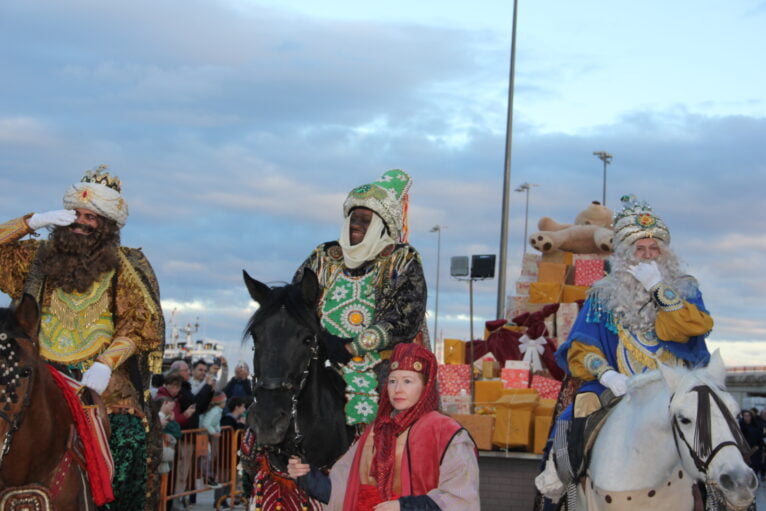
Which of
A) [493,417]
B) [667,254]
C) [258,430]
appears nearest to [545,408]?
[493,417]

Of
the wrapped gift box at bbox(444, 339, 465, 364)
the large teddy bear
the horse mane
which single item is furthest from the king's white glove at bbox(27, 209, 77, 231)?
the large teddy bear

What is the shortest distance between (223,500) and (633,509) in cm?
956

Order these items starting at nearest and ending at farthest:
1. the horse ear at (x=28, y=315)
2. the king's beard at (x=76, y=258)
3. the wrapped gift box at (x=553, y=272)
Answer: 1. the horse ear at (x=28, y=315)
2. the king's beard at (x=76, y=258)
3. the wrapped gift box at (x=553, y=272)

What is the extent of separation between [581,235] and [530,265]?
1.80m

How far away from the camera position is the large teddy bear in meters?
25.9

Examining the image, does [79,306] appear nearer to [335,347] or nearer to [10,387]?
[10,387]

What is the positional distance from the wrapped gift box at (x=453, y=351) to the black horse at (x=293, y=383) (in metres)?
17.2

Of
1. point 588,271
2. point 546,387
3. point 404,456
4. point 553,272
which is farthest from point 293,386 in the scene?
point 553,272

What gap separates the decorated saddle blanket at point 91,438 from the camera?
233 inches

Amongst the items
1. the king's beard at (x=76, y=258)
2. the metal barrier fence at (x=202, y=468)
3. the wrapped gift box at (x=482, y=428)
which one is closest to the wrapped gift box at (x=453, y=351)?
the metal barrier fence at (x=202, y=468)

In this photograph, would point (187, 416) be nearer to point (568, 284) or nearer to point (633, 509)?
point (633, 509)

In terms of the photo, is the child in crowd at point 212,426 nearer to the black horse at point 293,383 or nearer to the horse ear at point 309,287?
the black horse at point 293,383

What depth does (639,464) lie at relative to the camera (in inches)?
229

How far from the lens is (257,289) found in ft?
19.3
